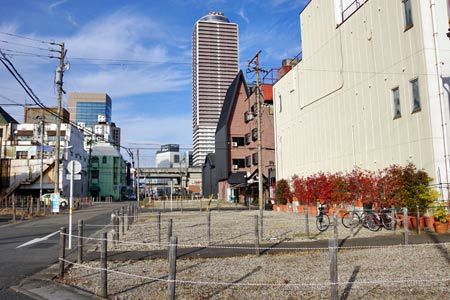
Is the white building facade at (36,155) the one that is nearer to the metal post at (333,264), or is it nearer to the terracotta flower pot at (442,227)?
the terracotta flower pot at (442,227)

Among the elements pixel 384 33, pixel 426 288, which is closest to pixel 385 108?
pixel 384 33

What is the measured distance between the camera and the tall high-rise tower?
180125 mm

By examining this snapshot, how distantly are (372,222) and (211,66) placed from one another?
577 feet

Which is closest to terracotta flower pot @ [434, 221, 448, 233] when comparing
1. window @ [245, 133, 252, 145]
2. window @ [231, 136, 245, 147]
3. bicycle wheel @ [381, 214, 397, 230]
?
bicycle wheel @ [381, 214, 397, 230]

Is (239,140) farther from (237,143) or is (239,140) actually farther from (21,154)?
(21,154)

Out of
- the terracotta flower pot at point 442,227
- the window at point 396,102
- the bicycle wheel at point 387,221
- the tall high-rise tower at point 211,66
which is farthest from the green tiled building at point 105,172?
the tall high-rise tower at point 211,66

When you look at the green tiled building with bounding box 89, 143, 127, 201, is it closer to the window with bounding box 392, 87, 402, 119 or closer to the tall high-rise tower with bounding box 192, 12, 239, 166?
the window with bounding box 392, 87, 402, 119

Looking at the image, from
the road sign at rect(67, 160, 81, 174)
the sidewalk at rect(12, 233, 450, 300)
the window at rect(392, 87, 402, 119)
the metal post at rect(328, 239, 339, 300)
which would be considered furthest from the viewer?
the window at rect(392, 87, 402, 119)

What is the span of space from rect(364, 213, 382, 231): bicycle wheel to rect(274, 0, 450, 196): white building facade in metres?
2.74

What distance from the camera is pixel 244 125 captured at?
58.4 metres

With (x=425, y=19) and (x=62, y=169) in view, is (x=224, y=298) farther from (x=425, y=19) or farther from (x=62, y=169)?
(x=62, y=169)

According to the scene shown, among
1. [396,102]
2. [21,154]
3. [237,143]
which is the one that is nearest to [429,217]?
[396,102]

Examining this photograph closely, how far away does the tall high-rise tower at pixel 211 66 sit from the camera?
180 metres

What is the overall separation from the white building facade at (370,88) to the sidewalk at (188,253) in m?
3.99
